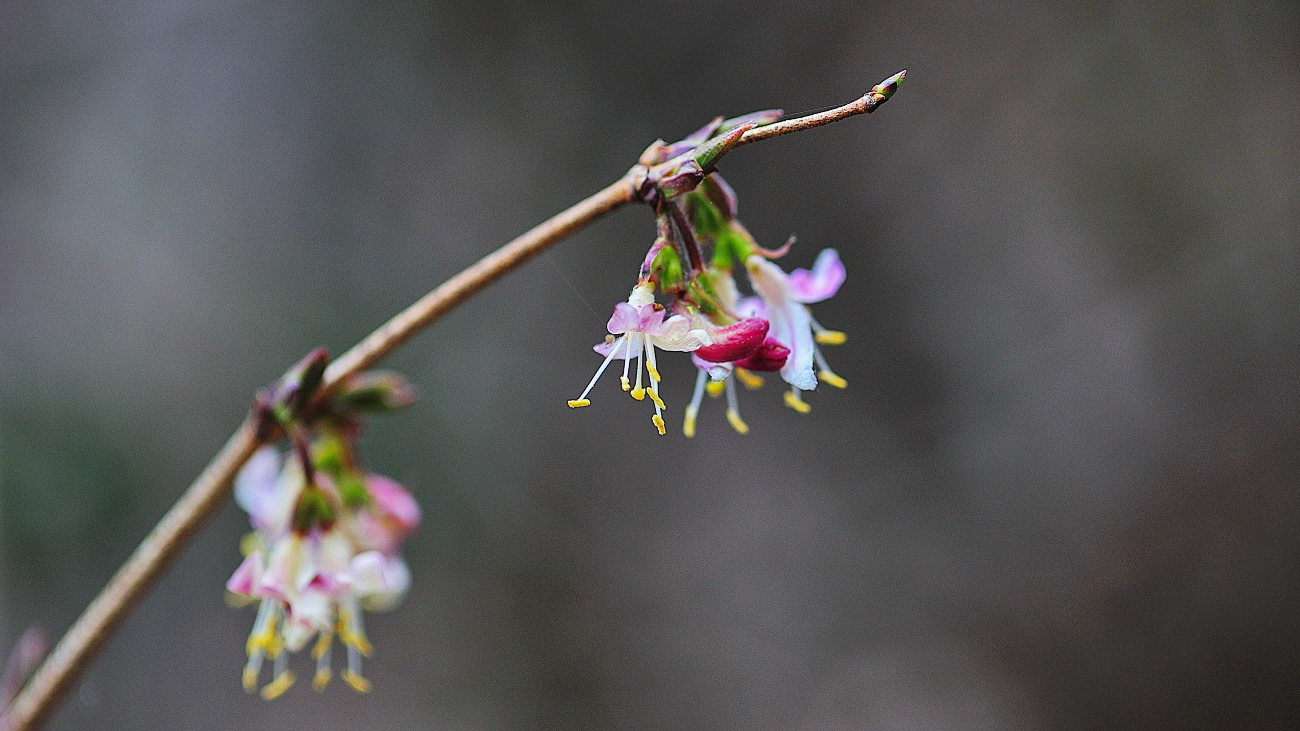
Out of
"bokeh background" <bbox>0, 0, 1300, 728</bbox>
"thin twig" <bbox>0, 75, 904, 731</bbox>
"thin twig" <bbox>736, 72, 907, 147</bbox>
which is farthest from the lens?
"bokeh background" <bbox>0, 0, 1300, 728</bbox>

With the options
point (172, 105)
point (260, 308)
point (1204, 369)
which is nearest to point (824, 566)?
point (1204, 369)

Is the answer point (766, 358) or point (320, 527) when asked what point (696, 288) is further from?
point (320, 527)

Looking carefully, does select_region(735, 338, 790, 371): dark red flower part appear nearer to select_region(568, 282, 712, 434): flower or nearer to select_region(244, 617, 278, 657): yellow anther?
select_region(568, 282, 712, 434): flower

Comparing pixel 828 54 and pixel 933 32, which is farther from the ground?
pixel 933 32

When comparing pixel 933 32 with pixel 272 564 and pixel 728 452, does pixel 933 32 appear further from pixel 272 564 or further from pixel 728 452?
pixel 272 564

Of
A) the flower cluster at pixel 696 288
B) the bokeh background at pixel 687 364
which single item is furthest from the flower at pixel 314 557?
the bokeh background at pixel 687 364

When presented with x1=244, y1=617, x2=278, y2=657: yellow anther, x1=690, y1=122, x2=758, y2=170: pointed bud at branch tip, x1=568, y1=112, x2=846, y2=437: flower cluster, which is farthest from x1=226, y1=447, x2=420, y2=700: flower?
x1=690, y1=122, x2=758, y2=170: pointed bud at branch tip

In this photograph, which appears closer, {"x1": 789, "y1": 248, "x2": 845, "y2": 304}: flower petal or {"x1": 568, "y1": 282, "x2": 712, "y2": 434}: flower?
{"x1": 568, "y1": 282, "x2": 712, "y2": 434}: flower
